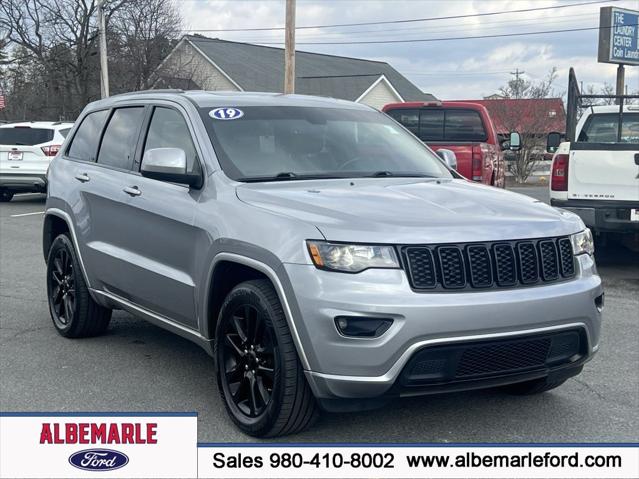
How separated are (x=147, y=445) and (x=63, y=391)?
5.94 ft

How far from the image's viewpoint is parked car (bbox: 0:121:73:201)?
55.8ft

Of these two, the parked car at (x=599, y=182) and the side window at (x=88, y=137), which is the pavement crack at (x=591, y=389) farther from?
the parked car at (x=599, y=182)

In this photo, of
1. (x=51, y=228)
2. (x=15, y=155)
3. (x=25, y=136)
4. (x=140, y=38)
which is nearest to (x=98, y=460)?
(x=51, y=228)

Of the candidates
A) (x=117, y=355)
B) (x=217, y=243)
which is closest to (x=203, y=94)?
(x=217, y=243)

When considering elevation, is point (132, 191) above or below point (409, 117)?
below

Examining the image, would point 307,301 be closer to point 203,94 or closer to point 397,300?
point 397,300

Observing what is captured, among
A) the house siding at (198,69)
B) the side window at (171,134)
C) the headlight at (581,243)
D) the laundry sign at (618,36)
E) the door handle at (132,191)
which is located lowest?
the headlight at (581,243)

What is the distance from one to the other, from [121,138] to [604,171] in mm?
5648

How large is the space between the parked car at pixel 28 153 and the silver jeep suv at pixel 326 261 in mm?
12197

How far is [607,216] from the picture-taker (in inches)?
358

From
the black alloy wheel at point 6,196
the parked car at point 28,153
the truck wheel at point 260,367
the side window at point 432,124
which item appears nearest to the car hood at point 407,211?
the truck wheel at point 260,367

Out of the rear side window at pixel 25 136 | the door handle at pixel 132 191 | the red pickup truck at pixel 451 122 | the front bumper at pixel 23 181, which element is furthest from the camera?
the rear side window at pixel 25 136

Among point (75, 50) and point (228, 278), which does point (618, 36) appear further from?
point (228, 278)

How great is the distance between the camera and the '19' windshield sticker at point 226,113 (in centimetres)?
497
